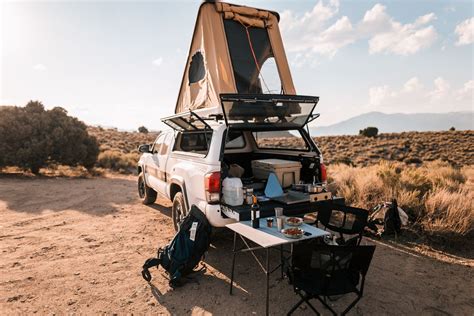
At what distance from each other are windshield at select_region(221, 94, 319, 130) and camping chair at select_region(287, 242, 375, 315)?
2.20m

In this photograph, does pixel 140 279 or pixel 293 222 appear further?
pixel 140 279

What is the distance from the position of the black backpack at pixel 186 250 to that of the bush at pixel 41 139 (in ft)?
36.0

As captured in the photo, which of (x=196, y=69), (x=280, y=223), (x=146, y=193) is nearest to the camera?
(x=280, y=223)

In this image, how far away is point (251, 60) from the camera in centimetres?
621

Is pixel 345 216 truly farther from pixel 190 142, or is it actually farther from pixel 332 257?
pixel 190 142

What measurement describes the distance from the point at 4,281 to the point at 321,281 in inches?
158

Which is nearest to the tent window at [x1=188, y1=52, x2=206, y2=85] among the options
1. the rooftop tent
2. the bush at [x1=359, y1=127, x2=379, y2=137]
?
the rooftop tent

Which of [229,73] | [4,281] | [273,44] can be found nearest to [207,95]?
[229,73]

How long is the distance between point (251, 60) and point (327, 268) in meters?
4.45

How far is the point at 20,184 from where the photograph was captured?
36.3 feet

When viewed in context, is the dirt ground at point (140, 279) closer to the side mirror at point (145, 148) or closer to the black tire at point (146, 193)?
the black tire at point (146, 193)

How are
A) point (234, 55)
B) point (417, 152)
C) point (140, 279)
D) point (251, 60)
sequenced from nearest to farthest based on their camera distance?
point (140, 279)
point (234, 55)
point (251, 60)
point (417, 152)

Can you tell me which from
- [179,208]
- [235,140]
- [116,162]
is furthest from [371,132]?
[179,208]

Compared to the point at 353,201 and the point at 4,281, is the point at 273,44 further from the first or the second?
the point at 4,281
